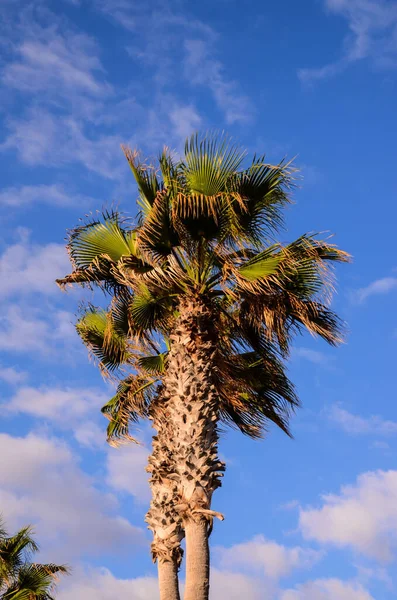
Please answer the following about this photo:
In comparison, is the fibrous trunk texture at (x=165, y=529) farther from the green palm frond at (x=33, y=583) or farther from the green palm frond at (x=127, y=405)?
the green palm frond at (x=33, y=583)

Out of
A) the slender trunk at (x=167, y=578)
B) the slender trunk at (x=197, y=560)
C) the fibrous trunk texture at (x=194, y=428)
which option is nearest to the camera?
the slender trunk at (x=197, y=560)

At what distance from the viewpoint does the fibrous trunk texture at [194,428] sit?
32.4 ft

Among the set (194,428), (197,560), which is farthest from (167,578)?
(194,428)

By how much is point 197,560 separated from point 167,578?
2014 millimetres

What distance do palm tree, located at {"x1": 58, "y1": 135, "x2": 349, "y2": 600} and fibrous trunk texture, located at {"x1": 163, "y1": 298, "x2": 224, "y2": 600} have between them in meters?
0.01

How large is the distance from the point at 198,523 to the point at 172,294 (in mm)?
3524

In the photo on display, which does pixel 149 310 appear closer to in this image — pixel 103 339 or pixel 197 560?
pixel 103 339

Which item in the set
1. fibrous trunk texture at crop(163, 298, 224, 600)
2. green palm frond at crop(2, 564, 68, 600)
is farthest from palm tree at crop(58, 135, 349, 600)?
green palm frond at crop(2, 564, 68, 600)

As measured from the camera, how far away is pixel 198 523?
32.5 ft

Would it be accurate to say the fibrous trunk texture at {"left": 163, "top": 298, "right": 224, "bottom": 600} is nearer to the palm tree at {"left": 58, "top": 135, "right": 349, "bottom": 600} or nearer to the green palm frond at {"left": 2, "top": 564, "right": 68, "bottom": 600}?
the palm tree at {"left": 58, "top": 135, "right": 349, "bottom": 600}

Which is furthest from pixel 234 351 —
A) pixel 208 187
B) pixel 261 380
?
pixel 208 187

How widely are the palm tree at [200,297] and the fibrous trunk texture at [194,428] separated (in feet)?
0.05

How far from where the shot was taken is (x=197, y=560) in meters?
9.80

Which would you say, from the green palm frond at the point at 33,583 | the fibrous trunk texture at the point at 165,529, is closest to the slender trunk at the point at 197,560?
the fibrous trunk texture at the point at 165,529
